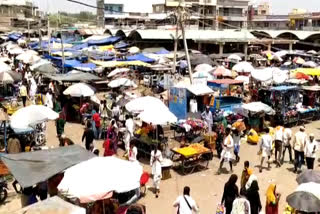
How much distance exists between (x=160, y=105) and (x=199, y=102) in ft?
13.5

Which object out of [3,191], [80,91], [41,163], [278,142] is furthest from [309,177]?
[80,91]

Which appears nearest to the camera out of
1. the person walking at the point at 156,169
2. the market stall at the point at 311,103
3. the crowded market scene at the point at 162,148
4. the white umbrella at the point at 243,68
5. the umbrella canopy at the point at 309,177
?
the crowded market scene at the point at 162,148

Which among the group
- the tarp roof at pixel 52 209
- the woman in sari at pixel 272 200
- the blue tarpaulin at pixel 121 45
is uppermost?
the blue tarpaulin at pixel 121 45

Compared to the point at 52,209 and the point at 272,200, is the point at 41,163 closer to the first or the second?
the point at 52,209

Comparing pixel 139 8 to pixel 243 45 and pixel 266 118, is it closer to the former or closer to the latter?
pixel 243 45

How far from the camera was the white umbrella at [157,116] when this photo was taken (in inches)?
458

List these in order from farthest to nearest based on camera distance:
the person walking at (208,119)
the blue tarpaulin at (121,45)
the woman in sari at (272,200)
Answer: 1. the blue tarpaulin at (121,45)
2. the person walking at (208,119)
3. the woman in sari at (272,200)

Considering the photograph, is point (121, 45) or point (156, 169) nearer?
point (156, 169)

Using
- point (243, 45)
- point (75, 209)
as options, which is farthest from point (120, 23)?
point (75, 209)

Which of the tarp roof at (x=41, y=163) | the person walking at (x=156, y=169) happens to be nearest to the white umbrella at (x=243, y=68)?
the person walking at (x=156, y=169)

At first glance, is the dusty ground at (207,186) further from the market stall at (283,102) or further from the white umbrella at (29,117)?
the market stall at (283,102)

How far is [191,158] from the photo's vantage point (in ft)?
38.6

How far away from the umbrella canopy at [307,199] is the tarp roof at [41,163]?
168 inches

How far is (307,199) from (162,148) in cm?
646
